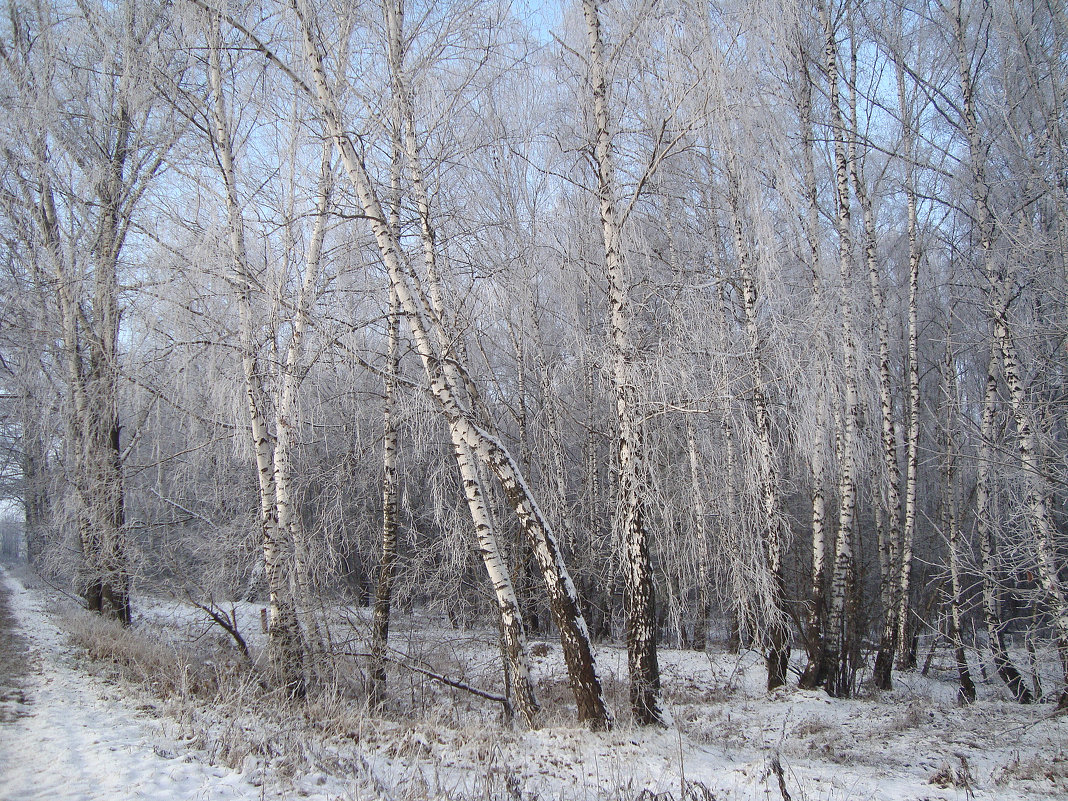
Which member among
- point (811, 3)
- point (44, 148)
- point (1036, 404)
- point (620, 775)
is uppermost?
point (811, 3)

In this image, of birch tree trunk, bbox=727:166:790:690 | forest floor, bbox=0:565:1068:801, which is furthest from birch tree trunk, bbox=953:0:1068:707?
birch tree trunk, bbox=727:166:790:690

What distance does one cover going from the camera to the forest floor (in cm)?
337

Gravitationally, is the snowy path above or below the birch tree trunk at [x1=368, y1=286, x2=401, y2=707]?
below

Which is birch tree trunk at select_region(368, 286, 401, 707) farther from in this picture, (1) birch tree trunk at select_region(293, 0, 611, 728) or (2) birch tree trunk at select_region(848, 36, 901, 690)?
(2) birch tree trunk at select_region(848, 36, 901, 690)

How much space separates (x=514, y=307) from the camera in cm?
749

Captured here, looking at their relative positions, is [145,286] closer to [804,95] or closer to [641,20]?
[641,20]

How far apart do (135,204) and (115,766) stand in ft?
23.5

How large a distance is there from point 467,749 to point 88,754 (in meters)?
2.51

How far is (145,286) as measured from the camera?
585 centimetres

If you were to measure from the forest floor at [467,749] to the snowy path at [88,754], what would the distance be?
2 centimetres

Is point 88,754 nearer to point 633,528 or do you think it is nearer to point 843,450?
point 633,528

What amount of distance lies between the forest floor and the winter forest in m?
0.51

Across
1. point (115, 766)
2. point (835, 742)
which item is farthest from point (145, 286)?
point (835, 742)

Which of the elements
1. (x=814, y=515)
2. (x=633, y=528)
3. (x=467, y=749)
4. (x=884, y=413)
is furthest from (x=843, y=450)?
(x=467, y=749)
